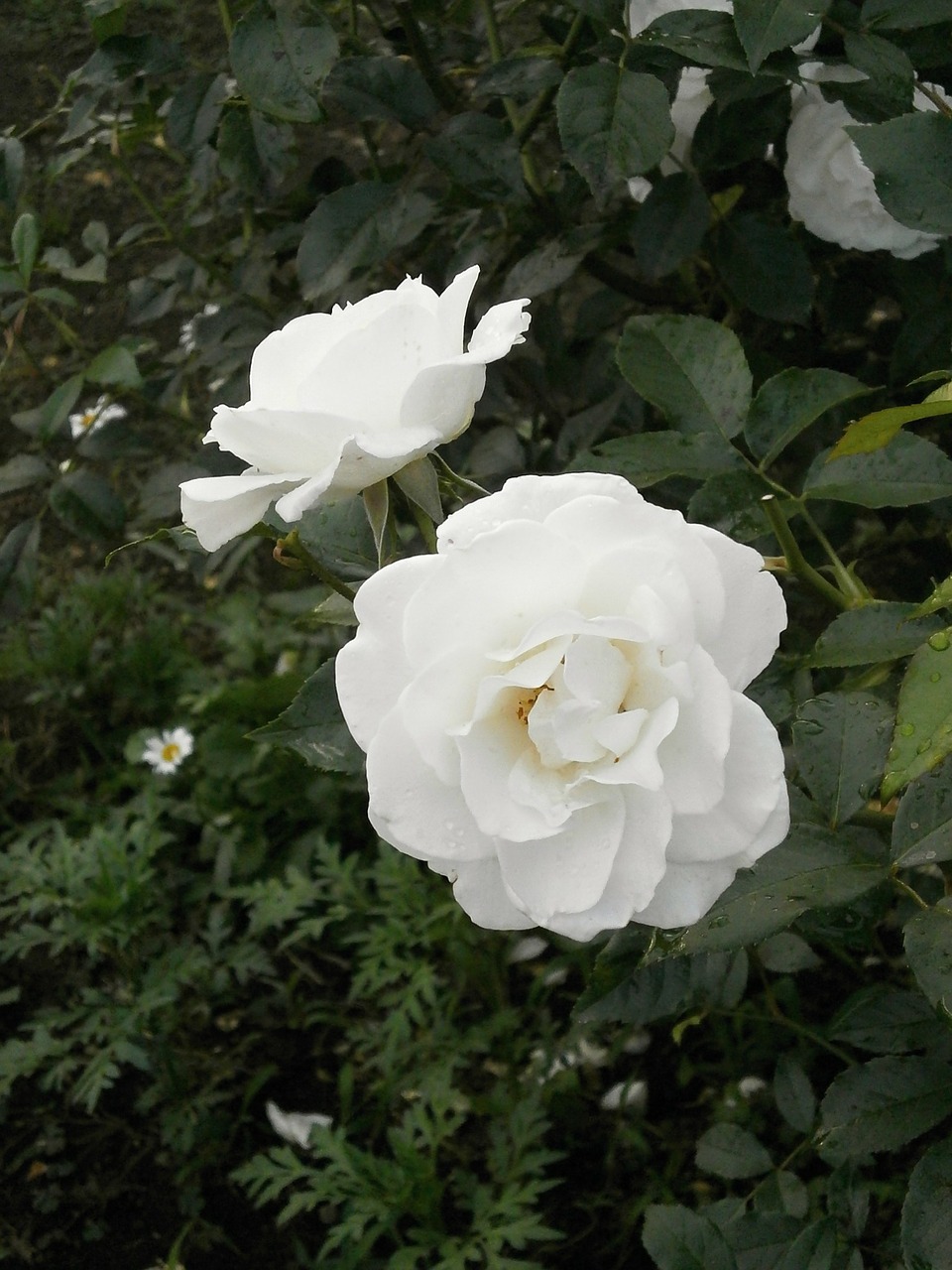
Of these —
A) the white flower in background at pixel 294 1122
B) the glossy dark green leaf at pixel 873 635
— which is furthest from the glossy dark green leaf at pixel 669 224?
the white flower in background at pixel 294 1122

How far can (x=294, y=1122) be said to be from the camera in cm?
167

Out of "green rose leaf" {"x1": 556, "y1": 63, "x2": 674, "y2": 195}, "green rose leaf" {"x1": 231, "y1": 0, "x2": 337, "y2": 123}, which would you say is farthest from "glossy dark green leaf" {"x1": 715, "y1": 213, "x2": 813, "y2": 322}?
"green rose leaf" {"x1": 231, "y1": 0, "x2": 337, "y2": 123}

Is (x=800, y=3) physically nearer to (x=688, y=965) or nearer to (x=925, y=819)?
(x=925, y=819)

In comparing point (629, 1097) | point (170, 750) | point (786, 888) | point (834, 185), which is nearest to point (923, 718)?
point (786, 888)

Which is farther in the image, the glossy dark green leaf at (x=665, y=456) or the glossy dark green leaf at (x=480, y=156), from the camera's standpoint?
the glossy dark green leaf at (x=480, y=156)

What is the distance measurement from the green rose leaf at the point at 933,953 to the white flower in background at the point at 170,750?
4.98ft

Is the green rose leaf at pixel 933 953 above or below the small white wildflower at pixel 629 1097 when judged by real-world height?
above

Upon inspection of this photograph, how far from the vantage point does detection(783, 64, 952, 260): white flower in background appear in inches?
41.2

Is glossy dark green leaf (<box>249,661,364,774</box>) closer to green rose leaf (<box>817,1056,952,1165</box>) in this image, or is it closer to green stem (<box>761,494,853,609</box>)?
green stem (<box>761,494,853,609</box>)

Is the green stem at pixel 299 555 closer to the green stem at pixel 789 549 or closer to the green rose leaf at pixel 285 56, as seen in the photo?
the green stem at pixel 789 549

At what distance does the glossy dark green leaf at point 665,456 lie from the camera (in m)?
0.88

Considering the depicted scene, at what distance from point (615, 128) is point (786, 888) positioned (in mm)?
557

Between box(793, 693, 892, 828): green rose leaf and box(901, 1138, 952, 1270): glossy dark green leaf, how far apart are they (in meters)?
0.26

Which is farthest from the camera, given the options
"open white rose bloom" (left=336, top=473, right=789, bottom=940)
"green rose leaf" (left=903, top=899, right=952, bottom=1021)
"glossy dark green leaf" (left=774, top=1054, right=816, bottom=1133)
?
"glossy dark green leaf" (left=774, top=1054, right=816, bottom=1133)
